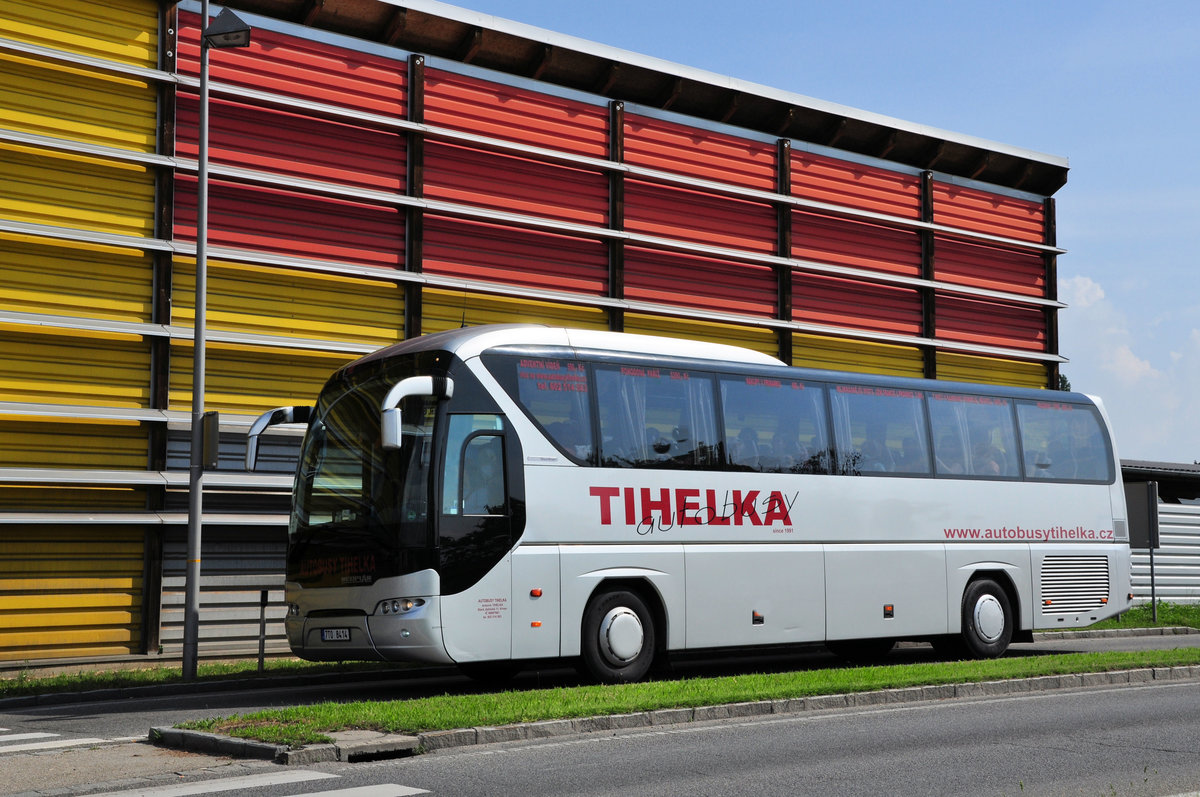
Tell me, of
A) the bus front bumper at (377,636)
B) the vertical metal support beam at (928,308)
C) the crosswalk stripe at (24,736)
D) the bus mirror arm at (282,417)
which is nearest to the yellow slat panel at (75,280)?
the bus mirror arm at (282,417)

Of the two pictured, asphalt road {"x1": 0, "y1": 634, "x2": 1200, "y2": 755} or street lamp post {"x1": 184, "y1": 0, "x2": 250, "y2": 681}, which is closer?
asphalt road {"x1": 0, "y1": 634, "x2": 1200, "y2": 755}

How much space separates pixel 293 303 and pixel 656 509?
8.23 m

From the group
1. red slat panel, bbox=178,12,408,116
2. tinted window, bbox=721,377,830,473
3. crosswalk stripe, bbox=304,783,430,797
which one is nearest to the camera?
crosswalk stripe, bbox=304,783,430,797

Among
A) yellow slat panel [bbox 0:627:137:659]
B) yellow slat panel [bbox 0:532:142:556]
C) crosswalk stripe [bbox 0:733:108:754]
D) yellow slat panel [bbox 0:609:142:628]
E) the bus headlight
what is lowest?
crosswalk stripe [bbox 0:733:108:754]

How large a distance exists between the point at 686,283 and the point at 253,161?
321 inches

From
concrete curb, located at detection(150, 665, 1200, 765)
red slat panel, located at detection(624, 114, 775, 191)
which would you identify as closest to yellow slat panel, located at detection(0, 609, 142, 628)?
concrete curb, located at detection(150, 665, 1200, 765)

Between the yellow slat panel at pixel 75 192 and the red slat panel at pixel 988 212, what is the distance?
16.6 m

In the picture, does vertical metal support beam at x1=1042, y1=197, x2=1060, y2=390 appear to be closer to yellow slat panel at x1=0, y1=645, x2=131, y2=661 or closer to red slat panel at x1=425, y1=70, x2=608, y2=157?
red slat panel at x1=425, y1=70, x2=608, y2=157

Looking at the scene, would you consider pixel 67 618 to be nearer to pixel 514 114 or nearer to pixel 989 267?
pixel 514 114

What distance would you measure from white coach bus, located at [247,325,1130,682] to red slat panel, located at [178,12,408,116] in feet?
24.1

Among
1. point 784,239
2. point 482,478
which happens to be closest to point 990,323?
point 784,239

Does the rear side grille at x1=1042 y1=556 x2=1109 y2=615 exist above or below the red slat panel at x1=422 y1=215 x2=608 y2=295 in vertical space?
below

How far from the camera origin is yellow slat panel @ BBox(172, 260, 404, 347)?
762 inches

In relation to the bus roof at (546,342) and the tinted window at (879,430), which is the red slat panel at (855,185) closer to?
the tinted window at (879,430)
